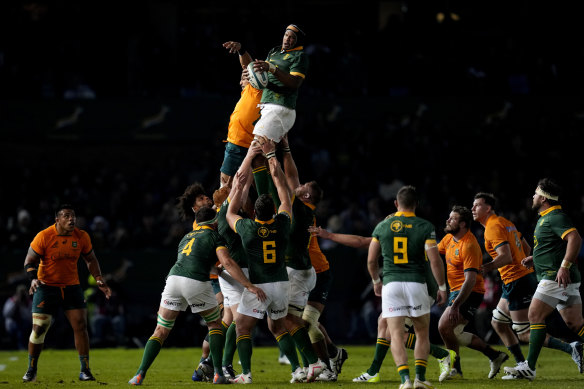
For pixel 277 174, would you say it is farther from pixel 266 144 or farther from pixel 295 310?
pixel 295 310

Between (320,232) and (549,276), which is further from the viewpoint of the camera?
(549,276)

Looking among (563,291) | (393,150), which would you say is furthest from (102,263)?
(563,291)

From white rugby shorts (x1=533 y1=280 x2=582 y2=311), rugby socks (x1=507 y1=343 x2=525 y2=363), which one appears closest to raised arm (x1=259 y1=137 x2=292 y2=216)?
white rugby shorts (x1=533 y1=280 x2=582 y2=311)

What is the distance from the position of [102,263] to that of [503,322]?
11684 mm

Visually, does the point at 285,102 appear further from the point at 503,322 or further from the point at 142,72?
the point at 142,72

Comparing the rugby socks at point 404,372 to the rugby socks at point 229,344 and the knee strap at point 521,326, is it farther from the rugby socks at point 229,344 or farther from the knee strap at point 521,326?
the knee strap at point 521,326

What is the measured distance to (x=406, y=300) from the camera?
10773 millimetres

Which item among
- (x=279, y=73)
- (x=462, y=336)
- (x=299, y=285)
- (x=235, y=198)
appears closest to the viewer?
(x=279, y=73)

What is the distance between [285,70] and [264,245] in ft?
7.70

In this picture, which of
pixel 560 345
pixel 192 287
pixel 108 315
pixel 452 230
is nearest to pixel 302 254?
pixel 192 287

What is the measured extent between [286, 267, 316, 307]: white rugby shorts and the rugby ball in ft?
8.48

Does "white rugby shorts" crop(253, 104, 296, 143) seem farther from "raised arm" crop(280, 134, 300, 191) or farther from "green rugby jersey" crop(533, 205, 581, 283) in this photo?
"green rugby jersey" crop(533, 205, 581, 283)

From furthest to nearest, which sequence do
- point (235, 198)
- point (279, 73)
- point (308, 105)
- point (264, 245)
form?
1. point (308, 105)
2. point (235, 198)
3. point (279, 73)
4. point (264, 245)

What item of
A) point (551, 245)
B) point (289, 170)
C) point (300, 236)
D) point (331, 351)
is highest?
point (289, 170)
